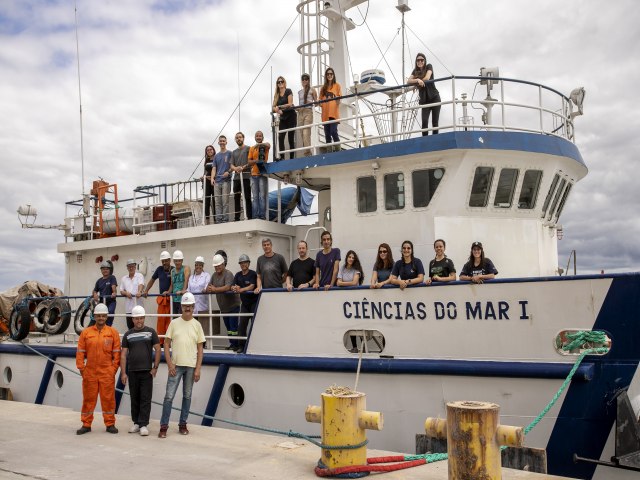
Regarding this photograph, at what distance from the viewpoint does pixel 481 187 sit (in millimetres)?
8312

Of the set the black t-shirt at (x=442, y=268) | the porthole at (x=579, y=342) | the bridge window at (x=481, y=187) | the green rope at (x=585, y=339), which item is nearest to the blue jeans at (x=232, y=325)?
the black t-shirt at (x=442, y=268)

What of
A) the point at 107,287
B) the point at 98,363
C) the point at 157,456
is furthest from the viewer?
the point at 107,287

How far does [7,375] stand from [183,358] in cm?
655

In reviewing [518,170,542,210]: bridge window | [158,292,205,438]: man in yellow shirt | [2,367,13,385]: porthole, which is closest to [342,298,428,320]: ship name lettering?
[158,292,205,438]: man in yellow shirt

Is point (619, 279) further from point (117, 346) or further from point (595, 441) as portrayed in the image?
point (117, 346)

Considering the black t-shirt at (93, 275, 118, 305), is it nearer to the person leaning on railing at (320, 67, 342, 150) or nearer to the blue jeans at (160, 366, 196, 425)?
the blue jeans at (160, 366, 196, 425)

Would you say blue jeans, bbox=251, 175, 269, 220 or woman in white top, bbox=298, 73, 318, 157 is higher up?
woman in white top, bbox=298, 73, 318, 157

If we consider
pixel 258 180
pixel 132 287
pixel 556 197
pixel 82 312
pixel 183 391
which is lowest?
pixel 183 391

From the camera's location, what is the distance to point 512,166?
829cm

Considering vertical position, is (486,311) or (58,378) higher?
(486,311)

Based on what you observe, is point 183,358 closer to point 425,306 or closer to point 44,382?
point 425,306

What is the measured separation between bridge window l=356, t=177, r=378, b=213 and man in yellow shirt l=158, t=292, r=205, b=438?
10.1 feet

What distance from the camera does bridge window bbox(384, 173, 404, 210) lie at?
8.55 meters

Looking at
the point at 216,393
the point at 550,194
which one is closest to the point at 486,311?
the point at 550,194
